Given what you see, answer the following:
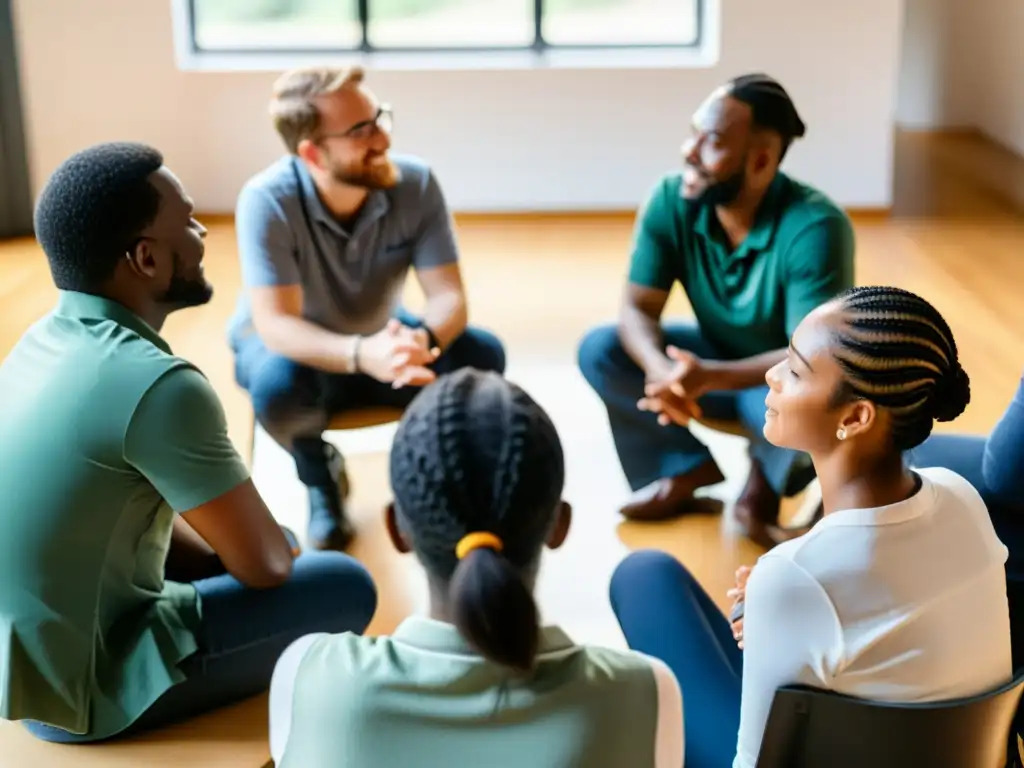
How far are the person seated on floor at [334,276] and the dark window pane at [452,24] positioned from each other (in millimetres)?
3113

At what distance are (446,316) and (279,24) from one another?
3.47 metres

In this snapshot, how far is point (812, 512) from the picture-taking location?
3145 mm

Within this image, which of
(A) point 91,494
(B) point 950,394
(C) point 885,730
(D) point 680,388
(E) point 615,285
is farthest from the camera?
(E) point 615,285

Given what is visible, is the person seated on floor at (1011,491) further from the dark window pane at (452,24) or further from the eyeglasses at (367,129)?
the dark window pane at (452,24)

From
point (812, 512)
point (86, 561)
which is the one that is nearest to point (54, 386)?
point (86, 561)

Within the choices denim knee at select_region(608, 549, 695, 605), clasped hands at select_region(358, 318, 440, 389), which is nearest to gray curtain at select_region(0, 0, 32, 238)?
clasped hands at select_region(358, 318, 440, 389)

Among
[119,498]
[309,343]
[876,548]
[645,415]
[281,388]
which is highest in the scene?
[876,548]

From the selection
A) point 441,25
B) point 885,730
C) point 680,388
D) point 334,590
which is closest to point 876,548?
point 885,730

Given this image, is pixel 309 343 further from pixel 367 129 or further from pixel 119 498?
pixel 119 498

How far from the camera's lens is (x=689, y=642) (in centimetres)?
199

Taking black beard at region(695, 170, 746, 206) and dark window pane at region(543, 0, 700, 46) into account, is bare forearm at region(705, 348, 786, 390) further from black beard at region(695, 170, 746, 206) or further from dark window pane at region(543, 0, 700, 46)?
dark window pane at region(543, 0, 700, 46)

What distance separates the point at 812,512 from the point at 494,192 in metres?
3.26

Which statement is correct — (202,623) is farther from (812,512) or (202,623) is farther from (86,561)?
(812,512)

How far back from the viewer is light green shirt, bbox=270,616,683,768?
1.30 metres
